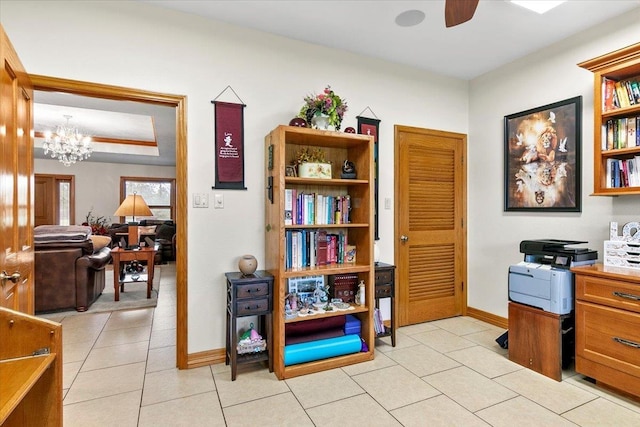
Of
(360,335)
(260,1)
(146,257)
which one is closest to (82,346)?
(146,257)

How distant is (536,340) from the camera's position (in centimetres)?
251

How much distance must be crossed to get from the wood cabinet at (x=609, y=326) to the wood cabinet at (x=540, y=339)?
141 millimetres

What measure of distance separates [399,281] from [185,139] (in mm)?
2446

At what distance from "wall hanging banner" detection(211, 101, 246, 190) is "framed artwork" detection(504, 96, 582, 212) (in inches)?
104

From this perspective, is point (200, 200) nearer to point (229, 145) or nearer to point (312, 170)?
point (229, 145)

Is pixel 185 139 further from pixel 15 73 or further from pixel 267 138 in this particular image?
pixel 15 73

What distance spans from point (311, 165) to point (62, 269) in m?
3.36

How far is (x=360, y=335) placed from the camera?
2.88 meters

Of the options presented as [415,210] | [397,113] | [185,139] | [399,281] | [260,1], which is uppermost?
[260,1]

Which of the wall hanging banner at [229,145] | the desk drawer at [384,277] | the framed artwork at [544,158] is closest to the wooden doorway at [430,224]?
the desk drawer at [384,277]

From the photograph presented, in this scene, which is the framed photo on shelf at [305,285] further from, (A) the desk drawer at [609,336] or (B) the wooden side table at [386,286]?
(A) the desk drawer at [609,336]

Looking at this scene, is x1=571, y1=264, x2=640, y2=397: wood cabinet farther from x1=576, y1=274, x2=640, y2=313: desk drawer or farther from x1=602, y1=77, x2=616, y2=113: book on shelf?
x1=602, y1=77, x2=616, y2=113: book on shelf

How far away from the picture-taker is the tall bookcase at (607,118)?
2.36m

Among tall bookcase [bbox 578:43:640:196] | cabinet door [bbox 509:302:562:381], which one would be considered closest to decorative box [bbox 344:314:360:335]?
cabinet door [bbox 509:302:562:381]
